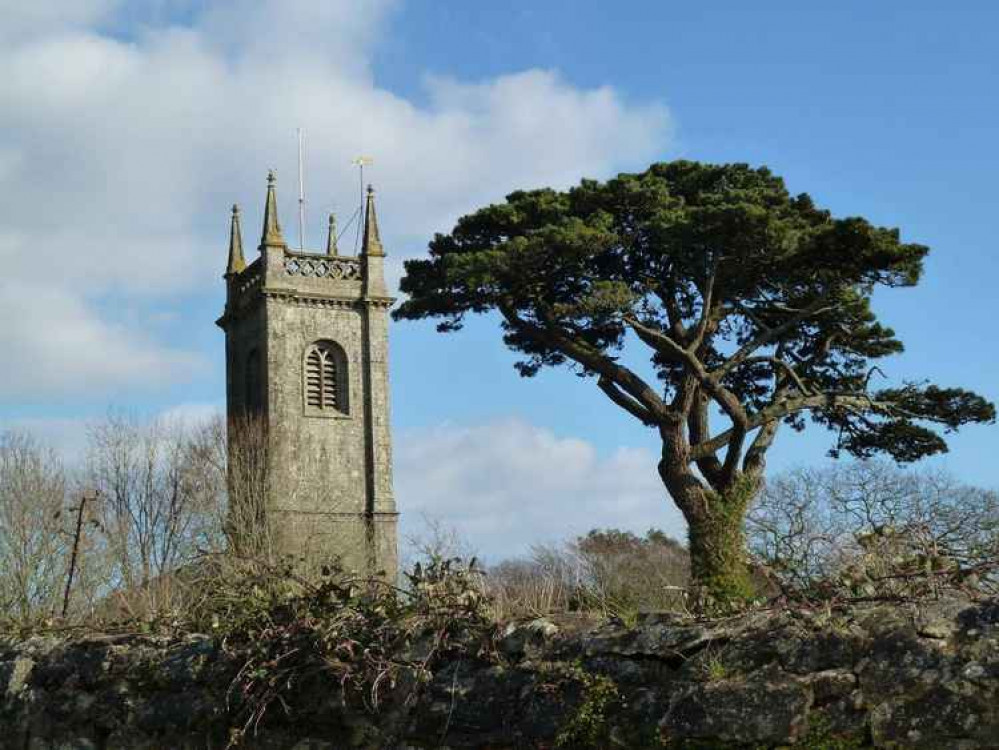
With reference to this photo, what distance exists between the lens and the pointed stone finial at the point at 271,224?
54625 mm

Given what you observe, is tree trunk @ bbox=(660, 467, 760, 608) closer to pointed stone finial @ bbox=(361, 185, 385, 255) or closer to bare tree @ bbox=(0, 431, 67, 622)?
bare tree @ bbox=(0, 431, 67, 622)

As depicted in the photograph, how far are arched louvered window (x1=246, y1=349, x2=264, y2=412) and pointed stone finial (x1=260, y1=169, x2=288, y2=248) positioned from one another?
4321mm

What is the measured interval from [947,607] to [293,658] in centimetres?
317

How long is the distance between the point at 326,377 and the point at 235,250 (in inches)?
319

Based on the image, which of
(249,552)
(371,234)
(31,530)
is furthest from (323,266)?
(249,552)

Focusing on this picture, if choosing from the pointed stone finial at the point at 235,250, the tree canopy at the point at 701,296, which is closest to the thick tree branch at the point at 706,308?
the tree canopy at the point at 701,296

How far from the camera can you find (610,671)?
611 cm

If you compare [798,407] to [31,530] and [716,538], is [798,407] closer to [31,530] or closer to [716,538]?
[716,538]

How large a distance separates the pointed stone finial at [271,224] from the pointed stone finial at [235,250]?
3980mm

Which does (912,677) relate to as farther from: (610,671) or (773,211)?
(773,211)

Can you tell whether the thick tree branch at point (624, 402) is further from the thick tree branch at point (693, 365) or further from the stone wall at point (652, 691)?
the stone wall at point (652, 691)

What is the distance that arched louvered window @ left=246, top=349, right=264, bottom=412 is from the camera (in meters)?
55.0

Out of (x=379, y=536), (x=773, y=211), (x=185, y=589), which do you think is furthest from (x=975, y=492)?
(x=379, y=536)

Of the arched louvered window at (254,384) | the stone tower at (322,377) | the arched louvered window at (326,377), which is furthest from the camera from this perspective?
the arched louvered window at (326,377)
